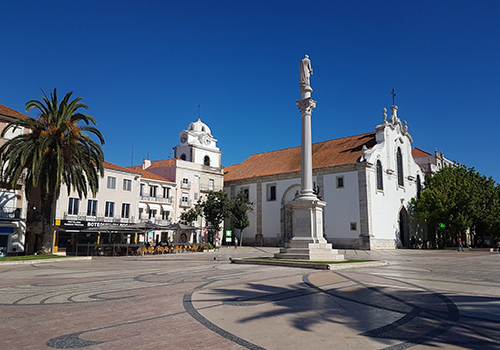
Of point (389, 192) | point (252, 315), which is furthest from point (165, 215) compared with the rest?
point (252, 315)

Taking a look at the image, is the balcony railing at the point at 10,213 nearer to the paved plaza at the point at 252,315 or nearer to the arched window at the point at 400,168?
the paved plaza at the point at 252,315

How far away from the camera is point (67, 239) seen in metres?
35.7

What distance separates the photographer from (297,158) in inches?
2060

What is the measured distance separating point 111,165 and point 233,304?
34562 mm

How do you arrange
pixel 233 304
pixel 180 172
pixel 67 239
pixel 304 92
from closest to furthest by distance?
pixel 233 304, pixel 304 92, pixel 67 239, pixel 180 172

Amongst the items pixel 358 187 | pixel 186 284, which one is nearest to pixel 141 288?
pixel 186 284

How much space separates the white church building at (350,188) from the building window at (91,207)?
64.8ft

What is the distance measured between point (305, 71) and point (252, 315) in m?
17.2

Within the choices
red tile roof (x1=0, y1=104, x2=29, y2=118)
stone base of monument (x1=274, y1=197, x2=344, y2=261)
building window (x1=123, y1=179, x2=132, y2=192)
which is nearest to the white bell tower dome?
building window (x1=123, y1=179, x2=132, y2=192)

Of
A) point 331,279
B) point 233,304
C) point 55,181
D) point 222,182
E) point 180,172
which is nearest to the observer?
point 233,304

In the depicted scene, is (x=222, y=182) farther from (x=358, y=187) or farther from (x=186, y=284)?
(x=186, y=284)

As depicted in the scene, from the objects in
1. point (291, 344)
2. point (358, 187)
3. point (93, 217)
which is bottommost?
point (291, 344)

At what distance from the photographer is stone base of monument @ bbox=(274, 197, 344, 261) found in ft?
62.5

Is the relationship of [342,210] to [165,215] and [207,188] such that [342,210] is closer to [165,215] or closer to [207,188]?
[207,188]
